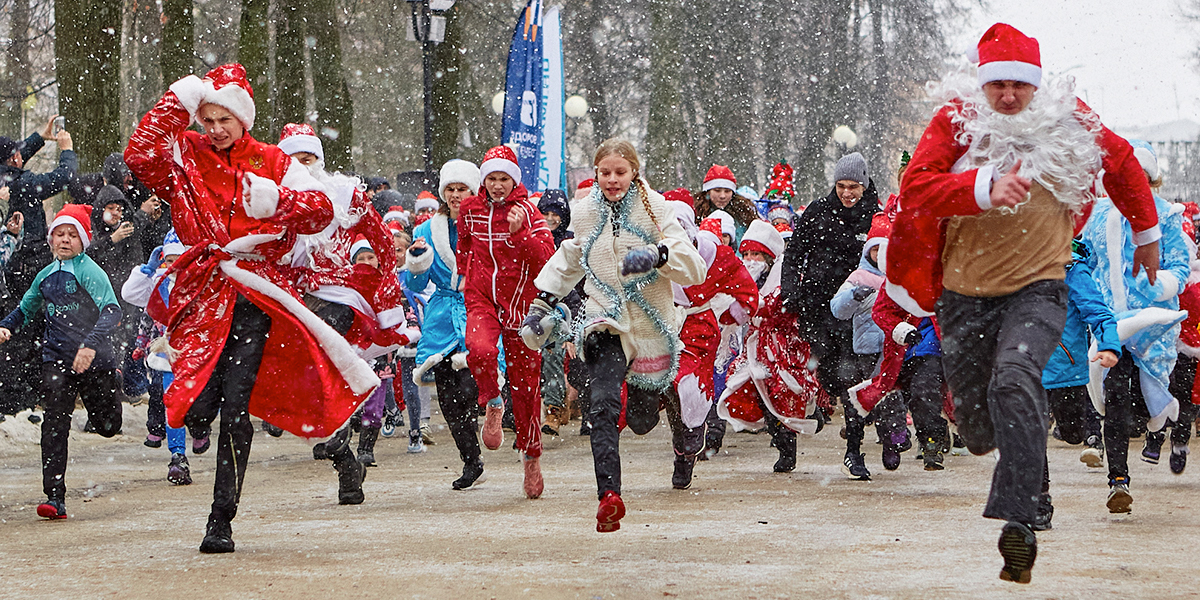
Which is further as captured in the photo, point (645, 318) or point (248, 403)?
point (645, 318)

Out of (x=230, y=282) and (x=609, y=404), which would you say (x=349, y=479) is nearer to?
(x=230, y=282)

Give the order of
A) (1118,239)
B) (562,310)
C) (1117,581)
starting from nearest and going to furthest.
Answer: (1117,581), (562,310), (1118,239)

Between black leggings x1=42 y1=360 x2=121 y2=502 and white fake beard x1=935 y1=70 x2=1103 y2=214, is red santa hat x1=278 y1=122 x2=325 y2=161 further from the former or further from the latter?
white fake beard x1=935 y1=70 x2=1103 y2=214

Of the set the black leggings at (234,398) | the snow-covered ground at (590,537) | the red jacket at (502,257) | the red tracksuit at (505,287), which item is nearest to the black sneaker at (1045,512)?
the snow-covered ground at (590,537)

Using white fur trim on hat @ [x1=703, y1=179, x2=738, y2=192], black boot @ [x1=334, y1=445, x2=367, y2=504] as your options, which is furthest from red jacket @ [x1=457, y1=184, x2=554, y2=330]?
white fur trim on hat @ [x1=703, y1=179, x2=738, y2=192]

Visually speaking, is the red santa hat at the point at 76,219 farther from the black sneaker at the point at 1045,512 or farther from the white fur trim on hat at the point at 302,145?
the black sneaker at the point at 1045,512

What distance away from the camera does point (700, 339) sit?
890 centimetres

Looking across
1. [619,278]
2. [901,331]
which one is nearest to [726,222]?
[901,331]

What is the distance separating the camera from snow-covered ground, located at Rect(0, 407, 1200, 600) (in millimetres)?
5332

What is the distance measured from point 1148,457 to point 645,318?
4.28 metres

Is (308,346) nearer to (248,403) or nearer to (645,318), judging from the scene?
(248,403)

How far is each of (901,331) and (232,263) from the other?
442 centimetres

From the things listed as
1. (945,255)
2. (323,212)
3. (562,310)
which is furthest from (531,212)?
(945,255)

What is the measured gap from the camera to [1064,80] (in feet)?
18.3
